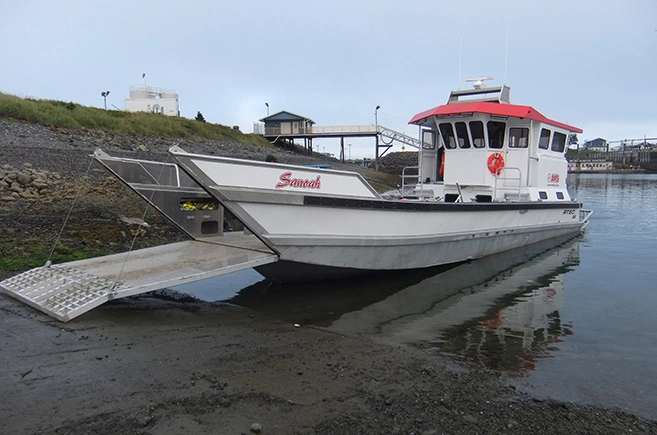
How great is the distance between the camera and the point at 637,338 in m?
5.93

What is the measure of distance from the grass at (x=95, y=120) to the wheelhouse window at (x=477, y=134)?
64.0 feet

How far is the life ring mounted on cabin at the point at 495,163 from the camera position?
10.5m

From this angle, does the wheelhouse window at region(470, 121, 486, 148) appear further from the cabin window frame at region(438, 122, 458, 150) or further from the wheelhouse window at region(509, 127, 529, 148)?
the wheelhouse window at region(509, 127, 529, 148)

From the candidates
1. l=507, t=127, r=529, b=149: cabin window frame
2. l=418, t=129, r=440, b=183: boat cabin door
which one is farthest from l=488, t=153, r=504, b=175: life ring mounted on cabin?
l=418, t=129, r=440, b=183: boat cabin door

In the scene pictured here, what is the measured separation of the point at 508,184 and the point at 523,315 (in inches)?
188

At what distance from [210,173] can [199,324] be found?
188cm

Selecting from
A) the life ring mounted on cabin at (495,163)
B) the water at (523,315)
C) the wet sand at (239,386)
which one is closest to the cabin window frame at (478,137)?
the life ring mounted on cabin at (495,163)

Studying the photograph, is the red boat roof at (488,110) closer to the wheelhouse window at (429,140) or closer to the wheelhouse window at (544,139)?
the wheelhouse window at (544,139)

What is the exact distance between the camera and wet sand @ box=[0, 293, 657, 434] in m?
3.45

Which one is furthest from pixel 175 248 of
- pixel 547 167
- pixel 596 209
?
pixel 596 209

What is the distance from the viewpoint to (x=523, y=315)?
23.1ft

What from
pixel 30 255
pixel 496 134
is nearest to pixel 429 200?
pixel 496 134

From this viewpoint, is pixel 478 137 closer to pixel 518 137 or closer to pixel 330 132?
pixel 518 137

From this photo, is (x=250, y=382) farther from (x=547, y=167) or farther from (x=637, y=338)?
(x=547, y=167)
